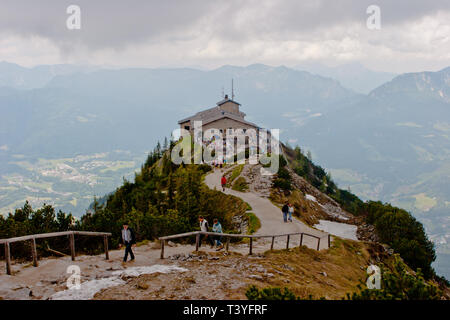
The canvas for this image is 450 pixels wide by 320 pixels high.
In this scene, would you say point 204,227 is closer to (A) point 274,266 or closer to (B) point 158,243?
(B) point 158,243

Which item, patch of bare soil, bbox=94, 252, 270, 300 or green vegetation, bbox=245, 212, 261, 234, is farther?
green vegetation, bbox=245, 212, 261, 234

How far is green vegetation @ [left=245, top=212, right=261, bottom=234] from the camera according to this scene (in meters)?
24.2

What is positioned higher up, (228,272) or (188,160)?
(188,160)

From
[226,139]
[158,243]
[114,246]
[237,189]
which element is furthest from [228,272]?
[226,139]

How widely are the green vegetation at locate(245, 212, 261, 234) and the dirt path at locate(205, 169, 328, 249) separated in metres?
0.31

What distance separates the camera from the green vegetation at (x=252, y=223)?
24.2 meters

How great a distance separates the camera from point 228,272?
12367mm

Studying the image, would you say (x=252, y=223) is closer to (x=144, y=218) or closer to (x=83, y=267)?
(x=144, y=218)

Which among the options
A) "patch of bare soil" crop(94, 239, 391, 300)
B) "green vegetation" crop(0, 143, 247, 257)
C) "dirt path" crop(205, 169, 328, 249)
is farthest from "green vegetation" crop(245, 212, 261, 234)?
"patch of bare soil" crop(94, 239, 391, 300)

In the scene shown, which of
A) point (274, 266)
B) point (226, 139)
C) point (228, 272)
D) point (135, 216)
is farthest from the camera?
point (226, 139)

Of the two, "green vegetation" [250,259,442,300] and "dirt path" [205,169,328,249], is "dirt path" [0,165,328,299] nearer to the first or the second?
"dirt path" [205,169,328,249]

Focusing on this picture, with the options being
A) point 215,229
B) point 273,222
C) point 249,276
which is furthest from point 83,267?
point 273,222

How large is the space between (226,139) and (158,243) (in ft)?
143

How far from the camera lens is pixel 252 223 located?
25484 mm
